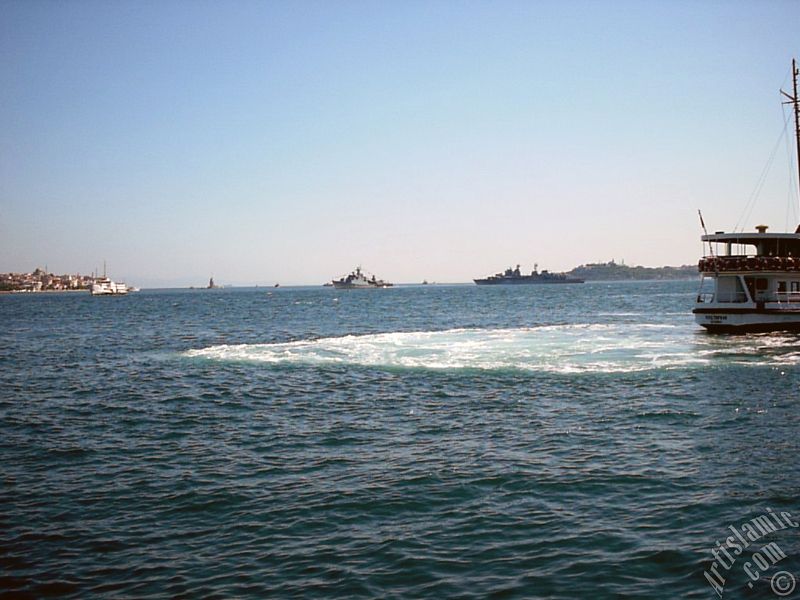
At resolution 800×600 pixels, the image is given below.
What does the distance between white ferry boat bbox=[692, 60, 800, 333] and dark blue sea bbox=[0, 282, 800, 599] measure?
1519 centimetres

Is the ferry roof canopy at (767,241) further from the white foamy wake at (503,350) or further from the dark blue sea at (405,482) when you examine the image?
the dark blue sea at (405,482)

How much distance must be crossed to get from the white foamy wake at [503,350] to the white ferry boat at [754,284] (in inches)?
120

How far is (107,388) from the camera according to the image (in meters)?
29.0

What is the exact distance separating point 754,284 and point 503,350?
21.2m

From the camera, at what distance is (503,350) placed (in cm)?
3934

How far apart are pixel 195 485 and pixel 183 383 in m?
16.1

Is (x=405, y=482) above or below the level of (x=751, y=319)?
below

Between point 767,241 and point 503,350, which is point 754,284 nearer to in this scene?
point 767,241

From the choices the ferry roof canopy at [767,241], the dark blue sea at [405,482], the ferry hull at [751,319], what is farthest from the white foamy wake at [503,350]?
the ferry roof canopy at [767,241]

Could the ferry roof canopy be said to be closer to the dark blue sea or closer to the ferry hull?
the ferry hull

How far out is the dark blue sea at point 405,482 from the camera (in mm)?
10273

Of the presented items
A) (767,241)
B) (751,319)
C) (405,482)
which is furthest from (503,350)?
(405,482)

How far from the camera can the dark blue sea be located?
10273 mm

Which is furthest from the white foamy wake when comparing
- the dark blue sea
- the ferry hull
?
the ferry hull
